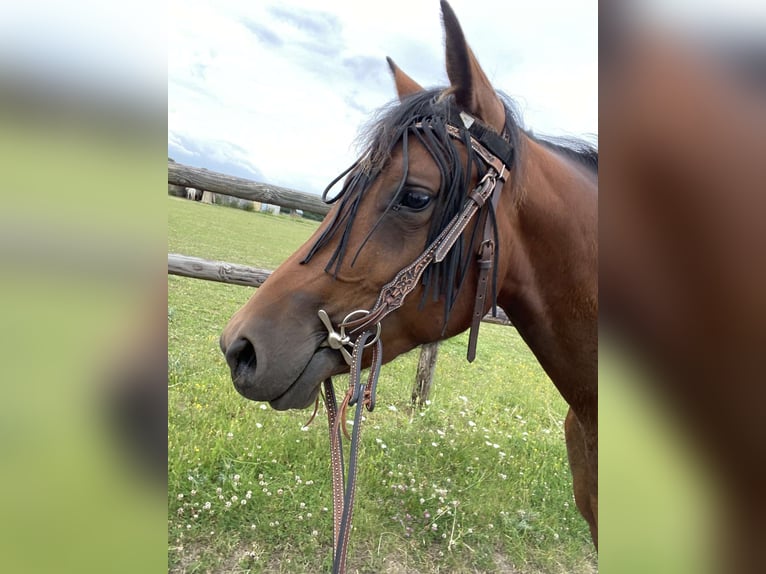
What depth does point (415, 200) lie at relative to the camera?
1.48m

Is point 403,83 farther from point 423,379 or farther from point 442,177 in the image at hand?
point 423,379

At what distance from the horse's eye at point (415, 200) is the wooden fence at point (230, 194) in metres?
1.97

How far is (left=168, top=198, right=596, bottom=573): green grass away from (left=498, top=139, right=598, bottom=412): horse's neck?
1.70 metres

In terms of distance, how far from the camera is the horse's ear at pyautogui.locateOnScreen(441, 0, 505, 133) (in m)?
1.34

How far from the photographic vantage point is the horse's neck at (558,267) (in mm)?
1549

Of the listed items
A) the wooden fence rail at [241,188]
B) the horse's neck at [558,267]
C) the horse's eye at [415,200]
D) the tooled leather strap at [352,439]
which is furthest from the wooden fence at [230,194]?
the horse's eye at [415,200]

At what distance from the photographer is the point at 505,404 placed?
16.0ft

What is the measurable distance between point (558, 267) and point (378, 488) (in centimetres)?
226
